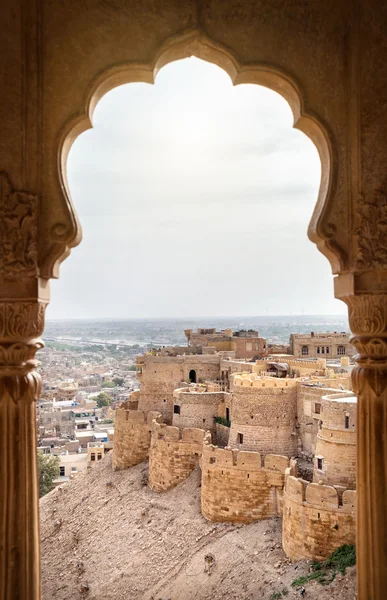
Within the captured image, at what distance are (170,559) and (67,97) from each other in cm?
1326

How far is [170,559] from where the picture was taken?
13.9 meters

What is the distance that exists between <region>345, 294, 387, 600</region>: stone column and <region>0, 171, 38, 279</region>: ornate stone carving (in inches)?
87.6

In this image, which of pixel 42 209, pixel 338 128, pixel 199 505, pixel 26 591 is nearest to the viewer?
pixel 26 591

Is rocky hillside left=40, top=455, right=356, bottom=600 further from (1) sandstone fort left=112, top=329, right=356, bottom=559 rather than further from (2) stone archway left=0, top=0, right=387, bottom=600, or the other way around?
(2) stone archway left=0, top=0, right=387, bottom=600

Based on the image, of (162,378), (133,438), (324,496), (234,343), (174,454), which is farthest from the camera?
(234,343)

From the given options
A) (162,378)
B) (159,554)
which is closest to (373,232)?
(159,554)

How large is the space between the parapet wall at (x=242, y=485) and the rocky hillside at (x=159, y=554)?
1.08ft

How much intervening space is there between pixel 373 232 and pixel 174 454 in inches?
609

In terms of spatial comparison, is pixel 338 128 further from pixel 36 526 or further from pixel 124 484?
pixel 124 484

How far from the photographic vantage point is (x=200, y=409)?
802 inches

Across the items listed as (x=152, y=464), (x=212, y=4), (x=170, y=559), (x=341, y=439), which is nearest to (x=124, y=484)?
(x=152, y=464)

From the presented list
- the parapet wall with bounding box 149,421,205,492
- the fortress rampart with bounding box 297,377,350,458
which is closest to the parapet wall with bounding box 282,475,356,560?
the fortress rampart with bounding box 297,377,350,458

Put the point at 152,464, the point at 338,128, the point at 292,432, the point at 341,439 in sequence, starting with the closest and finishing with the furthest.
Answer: the point at 338,128, the point at 341,439, the point at 292,432, the point at 152,464

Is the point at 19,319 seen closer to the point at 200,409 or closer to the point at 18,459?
the point at 18,459
